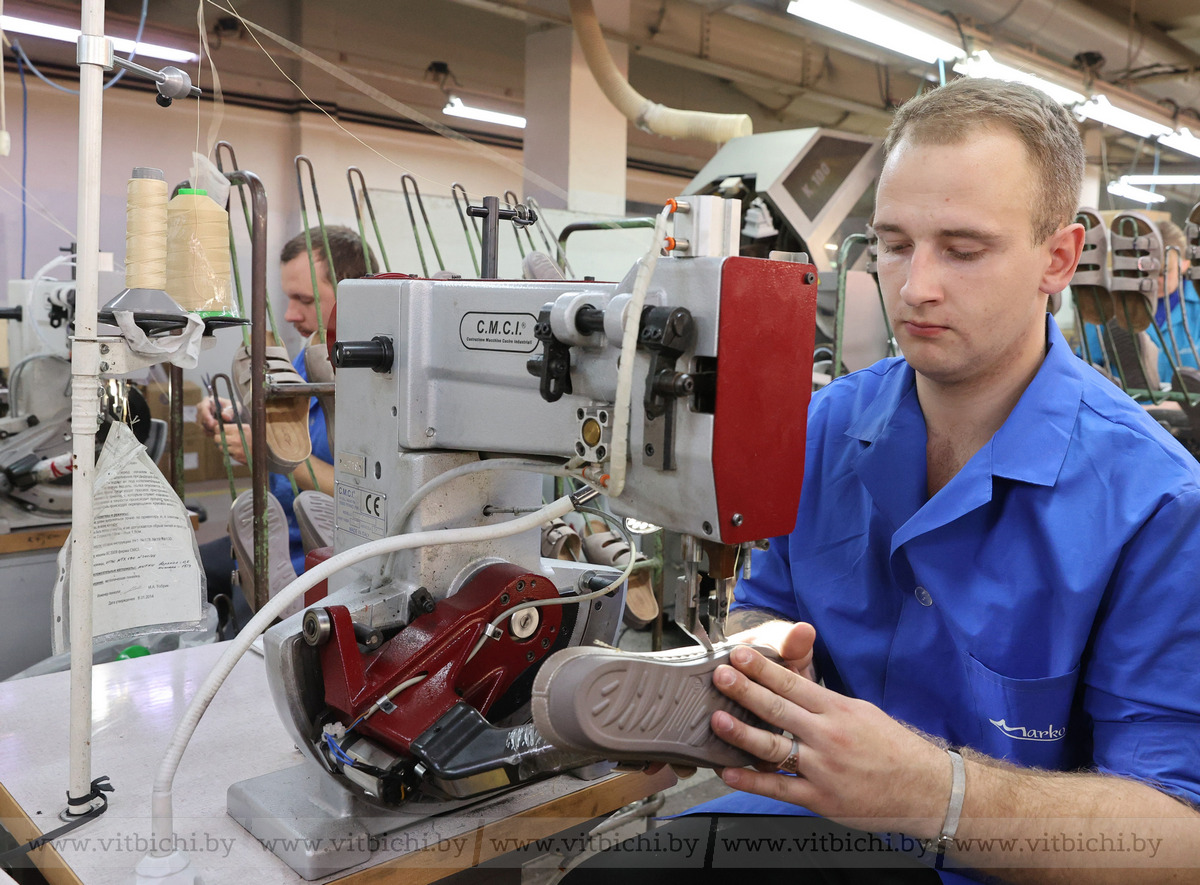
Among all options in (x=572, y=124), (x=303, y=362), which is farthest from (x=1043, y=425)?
(x=572, y=124)

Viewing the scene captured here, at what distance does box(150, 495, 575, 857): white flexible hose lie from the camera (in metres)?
0.79

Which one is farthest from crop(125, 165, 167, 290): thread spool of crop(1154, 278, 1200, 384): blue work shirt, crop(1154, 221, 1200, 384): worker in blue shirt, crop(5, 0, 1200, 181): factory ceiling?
crop(1154, 278, 1200, 384): blue work shirt

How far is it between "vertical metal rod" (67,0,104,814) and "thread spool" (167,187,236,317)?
12 centimetres

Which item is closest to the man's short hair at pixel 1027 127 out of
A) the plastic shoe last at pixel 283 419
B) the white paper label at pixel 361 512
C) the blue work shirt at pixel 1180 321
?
the white paper label at pixel 361 512

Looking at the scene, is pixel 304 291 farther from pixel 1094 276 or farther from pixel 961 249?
pixel 1094 276

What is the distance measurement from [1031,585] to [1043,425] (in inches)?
7.2

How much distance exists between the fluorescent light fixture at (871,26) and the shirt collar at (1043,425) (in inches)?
137

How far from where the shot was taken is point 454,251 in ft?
11.1

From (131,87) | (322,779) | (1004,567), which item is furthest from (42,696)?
(131,87)

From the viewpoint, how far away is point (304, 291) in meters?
2.62

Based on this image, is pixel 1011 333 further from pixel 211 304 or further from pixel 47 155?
pixel 47 155

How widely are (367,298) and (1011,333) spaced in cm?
73

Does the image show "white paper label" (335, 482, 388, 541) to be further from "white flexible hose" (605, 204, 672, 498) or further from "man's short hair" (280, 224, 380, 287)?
"man's short hair" (280, 224, 380, 287)

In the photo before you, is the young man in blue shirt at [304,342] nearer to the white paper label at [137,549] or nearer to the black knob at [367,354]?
the white paper label at [137,549]
